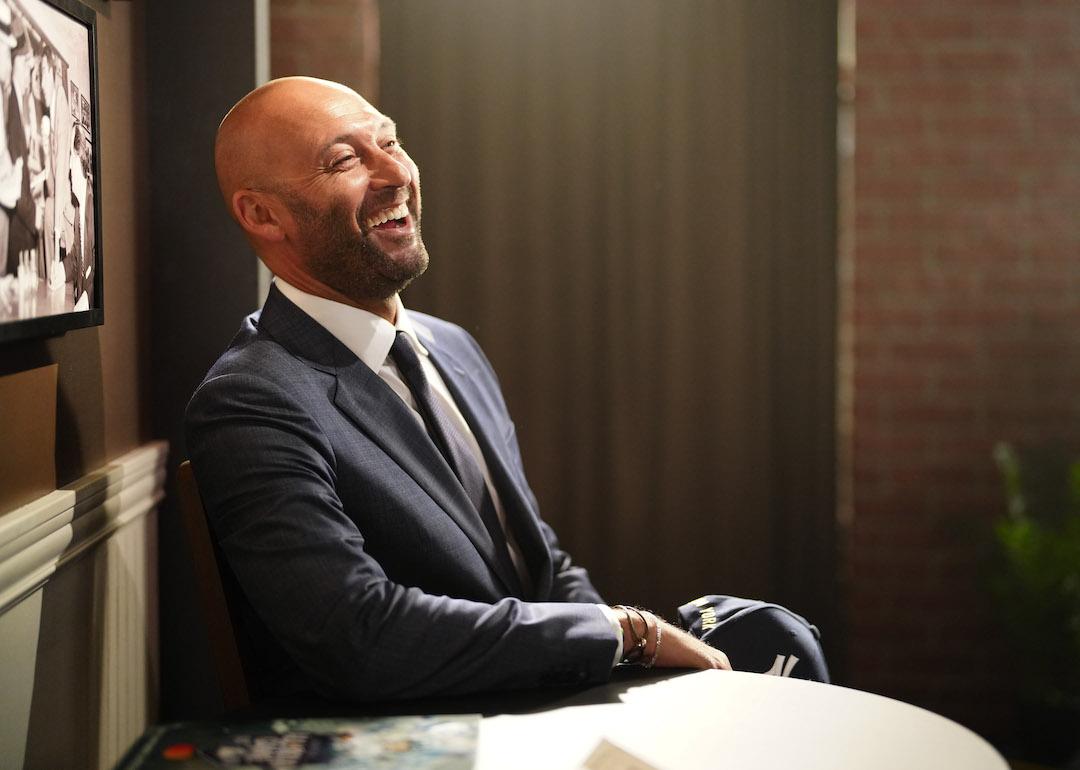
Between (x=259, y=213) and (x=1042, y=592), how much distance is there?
88.5 inches

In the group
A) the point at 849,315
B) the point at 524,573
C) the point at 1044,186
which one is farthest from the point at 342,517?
the point at 1044,186

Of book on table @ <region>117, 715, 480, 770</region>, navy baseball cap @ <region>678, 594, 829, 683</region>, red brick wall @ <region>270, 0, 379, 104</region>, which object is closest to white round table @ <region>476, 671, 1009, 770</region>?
book on table @ <region>117, 715, 480, 770</region>

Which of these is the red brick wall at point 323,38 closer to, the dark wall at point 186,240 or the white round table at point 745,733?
the dark wall at point 186,240

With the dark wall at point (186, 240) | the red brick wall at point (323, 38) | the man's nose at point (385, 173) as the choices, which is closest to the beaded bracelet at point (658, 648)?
the man's nose at point (385, 173)

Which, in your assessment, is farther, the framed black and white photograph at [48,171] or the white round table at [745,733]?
the framed black and white photograph at [48,171]

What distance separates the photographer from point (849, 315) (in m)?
3.07

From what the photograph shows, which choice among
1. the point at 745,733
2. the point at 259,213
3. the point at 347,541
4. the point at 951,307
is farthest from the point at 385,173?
the point at 951,307

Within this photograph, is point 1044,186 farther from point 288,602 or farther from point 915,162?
point 288,602

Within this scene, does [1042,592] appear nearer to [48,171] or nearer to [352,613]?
[352,613]

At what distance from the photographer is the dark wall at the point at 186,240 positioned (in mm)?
Result: 2252

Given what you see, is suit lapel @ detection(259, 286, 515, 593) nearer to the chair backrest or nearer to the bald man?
the bald man

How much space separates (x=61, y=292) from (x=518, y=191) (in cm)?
160

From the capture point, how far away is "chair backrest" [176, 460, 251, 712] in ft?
4.99

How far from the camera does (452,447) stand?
1688 millimetres
